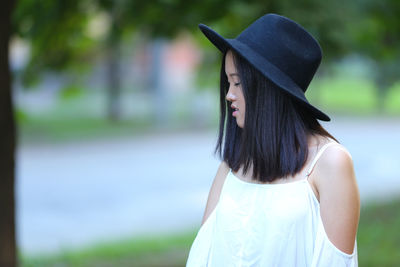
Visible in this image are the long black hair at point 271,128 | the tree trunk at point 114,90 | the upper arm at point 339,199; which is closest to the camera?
the upper arm at point 339,199

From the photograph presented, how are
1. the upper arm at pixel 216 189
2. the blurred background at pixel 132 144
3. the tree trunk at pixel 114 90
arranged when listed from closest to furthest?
the upper arm at pixel 216 189 < the blurred background at pixel 132 144 < the tree trunk at pixel 114 90

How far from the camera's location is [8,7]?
411 centimetres

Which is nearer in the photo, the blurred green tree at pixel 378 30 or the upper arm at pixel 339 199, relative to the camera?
the upper arm at pixel 339 199

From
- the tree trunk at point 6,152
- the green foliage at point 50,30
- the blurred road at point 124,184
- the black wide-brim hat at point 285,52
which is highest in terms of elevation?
the green foliage at point 50,30

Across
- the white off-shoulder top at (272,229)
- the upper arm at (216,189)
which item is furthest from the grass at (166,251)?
the white off-shoulder top at (272,229)

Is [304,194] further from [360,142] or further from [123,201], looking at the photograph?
[360,142]

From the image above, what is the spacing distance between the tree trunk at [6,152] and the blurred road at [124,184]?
2.69m

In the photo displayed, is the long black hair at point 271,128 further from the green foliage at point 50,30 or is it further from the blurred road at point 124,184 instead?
the blurred road at point 124,184

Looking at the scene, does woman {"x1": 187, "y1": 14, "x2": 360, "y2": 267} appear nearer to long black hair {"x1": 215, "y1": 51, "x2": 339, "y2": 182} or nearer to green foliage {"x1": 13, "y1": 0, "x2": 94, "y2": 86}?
long black hair {"x1": 215, "y1": 51, "x2": 339, "y2": 182}

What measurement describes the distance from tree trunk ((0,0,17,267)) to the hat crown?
2.81 m

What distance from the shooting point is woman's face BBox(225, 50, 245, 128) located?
1.93 metres

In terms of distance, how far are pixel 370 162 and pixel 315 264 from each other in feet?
39.1

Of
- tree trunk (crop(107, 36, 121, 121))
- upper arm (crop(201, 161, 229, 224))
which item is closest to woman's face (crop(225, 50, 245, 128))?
upper arm (crop(201, 161, 229, 224))

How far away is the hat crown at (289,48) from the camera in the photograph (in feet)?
6.24
